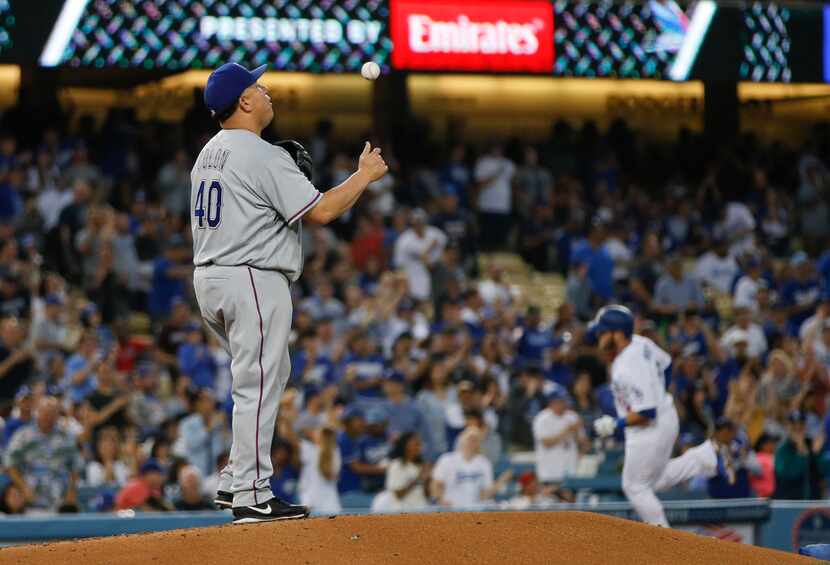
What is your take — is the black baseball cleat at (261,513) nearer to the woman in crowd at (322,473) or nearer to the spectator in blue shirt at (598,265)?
the woman in crowd at (322,473)

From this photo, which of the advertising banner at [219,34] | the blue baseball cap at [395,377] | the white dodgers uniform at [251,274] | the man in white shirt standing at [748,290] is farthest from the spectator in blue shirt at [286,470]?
the man in white shirt standing at [748,290]

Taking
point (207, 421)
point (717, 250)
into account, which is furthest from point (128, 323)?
point (717, 250)

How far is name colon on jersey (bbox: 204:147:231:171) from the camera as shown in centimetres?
558

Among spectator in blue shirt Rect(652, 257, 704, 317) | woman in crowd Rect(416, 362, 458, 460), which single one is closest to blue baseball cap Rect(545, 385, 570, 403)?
woman in crowd Rect(416, 362, 458, 460)

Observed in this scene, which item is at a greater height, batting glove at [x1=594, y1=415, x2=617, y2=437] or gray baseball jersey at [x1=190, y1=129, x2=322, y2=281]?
gray baseball jersey at [x1=190, y1=129, x2=322, y2=281]

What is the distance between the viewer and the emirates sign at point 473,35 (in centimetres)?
1565

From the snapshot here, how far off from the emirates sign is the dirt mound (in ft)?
34.3

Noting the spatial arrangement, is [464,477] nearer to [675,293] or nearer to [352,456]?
[352,456]

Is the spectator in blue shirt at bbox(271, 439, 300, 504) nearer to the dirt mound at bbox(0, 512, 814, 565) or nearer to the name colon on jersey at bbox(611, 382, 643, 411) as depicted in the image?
the name colon on jersey at bbox(611, 382, 643, 411)

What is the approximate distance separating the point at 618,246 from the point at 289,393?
6.63m

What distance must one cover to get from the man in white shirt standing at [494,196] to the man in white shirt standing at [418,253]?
7.50ft

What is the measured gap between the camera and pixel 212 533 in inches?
211

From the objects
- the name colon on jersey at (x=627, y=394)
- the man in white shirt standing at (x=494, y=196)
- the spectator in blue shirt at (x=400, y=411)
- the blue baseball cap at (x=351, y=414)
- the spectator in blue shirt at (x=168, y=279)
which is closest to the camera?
the name colon on jersey at (x=627, y=394)

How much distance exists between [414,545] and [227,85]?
1949 mm
